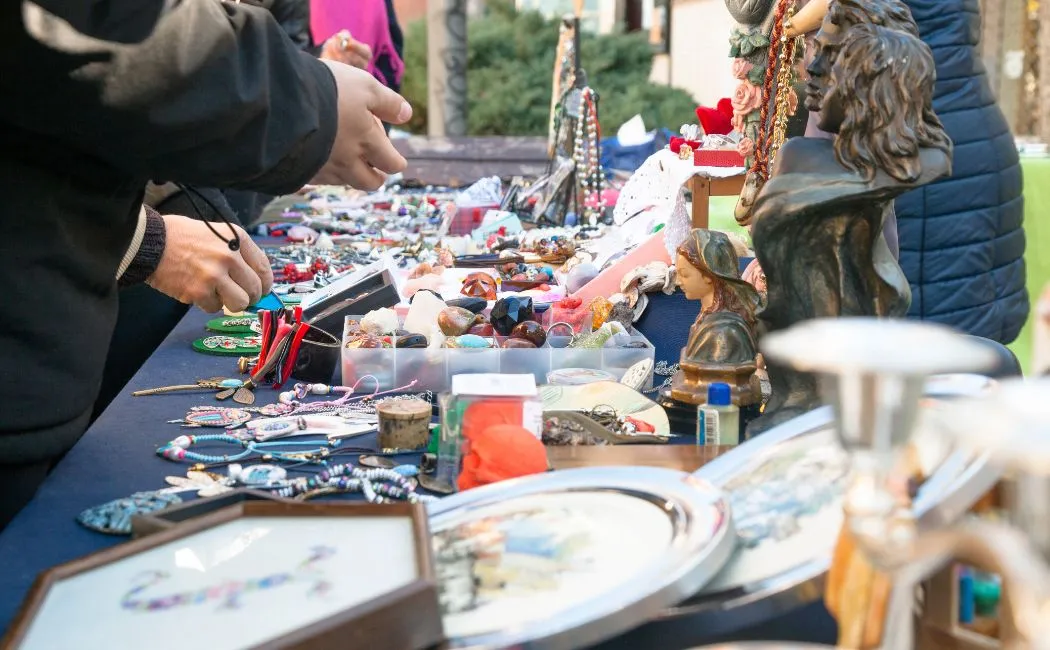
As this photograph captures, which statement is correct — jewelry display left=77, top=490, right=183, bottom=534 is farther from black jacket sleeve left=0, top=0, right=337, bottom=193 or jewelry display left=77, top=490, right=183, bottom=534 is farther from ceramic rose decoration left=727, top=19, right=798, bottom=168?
ceramic rose decoration left=727, top=19, right=798, bottom=168

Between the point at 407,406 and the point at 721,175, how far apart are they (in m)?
1.32

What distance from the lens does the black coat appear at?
1.15 metres

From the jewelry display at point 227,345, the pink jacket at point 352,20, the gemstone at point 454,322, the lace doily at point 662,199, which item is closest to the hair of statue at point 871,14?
the gemstone at point 454,322

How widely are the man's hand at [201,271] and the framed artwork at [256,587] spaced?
89cm

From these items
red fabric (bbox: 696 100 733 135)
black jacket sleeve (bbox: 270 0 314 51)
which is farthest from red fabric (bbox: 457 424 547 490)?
black jacket sleeve (bbox: 270 0 314 51)

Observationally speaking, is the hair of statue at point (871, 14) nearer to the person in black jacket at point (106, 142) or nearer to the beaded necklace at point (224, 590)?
the person in black jacket at point (106, 142)

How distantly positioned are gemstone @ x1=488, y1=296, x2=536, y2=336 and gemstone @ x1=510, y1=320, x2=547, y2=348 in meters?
0.05

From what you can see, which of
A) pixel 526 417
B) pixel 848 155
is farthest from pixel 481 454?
pixel 848 155

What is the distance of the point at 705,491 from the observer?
3.16ft

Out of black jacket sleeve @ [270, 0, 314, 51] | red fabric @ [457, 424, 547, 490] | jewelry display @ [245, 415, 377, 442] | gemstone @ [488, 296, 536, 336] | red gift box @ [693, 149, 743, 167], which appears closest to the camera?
red fabric @ [457, 424, 547, 490]

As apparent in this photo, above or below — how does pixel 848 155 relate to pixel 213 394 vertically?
above

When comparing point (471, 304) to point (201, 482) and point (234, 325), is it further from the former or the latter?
point (201, 482)

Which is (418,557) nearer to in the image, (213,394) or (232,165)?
(232,165)

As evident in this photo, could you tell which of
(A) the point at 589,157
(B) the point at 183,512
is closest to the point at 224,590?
(B) the point at 183,512
